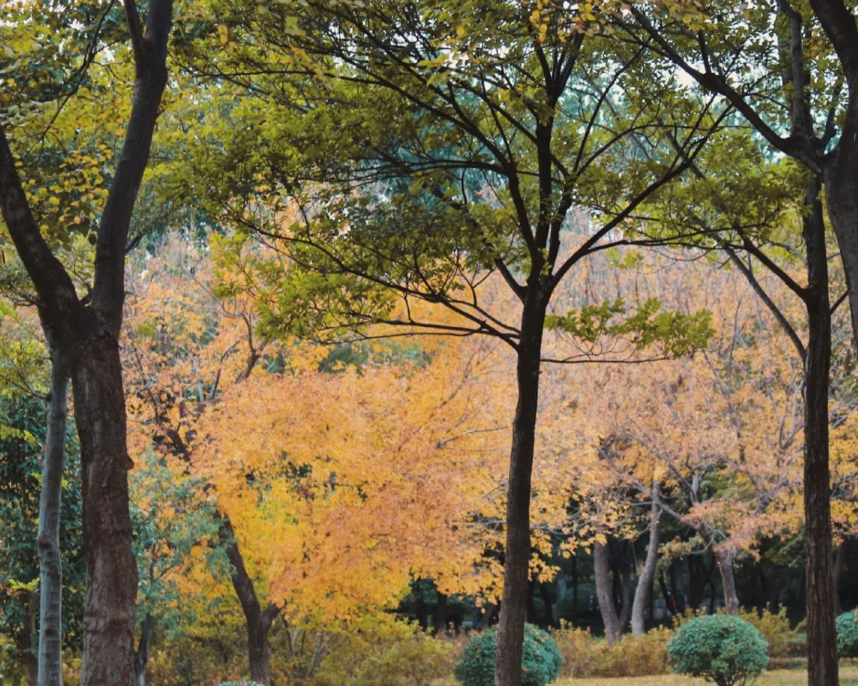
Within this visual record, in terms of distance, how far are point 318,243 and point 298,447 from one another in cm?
629

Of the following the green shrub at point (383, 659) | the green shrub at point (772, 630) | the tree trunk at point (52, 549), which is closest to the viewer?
the tree trunk at point (52, 549)

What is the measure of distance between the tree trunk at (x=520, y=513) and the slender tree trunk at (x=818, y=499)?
6.68ft

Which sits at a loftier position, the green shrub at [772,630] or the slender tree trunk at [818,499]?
the slender tree trunk at [818,499]

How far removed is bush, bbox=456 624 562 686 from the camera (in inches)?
527

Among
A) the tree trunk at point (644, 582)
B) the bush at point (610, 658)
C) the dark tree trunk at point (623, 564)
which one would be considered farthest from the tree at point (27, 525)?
the dark tree trunk at point (623, 564)

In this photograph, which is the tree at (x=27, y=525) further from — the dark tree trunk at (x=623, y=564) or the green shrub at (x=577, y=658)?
the dark tree trunk at (x=623, y=564)

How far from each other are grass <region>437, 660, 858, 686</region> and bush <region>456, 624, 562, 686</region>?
368 centimetres

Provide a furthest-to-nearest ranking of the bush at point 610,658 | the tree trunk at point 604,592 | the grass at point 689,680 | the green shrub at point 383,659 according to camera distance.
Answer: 1. the tree trunk at point 604,592
2. the bush at point 610,658
3. the green shrub at point 383,659
4. the grass at point 689,680

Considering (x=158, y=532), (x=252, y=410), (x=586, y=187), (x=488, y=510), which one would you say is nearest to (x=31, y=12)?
(x=586, y=187)

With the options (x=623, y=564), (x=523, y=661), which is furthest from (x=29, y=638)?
(x=623, y=564)

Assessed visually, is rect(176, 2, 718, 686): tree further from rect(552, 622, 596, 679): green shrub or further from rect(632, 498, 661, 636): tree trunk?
rect(632, 498, 661, 636): tree trunk

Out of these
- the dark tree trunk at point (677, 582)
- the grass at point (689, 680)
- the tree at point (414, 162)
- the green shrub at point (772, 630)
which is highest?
the tree at point (414, 162)

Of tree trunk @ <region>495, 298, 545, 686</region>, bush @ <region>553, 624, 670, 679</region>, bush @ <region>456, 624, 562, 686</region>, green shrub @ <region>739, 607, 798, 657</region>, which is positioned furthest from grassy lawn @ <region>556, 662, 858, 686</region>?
tree trunk @ <region>495, 298, 545, 686</region>

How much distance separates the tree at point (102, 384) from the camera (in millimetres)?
4359
